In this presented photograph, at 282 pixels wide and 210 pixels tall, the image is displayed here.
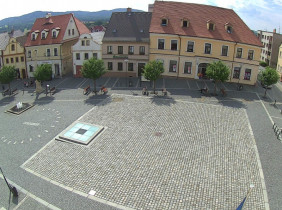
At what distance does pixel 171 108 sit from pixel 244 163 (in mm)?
13971

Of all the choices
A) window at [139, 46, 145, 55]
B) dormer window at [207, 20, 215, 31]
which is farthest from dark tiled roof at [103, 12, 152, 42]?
dormer window at [207, 20, 215, 31]

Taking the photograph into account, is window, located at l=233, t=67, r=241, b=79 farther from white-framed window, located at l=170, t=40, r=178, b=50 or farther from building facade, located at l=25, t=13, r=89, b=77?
building facade, located at l=25, t=13, r=89, b=77

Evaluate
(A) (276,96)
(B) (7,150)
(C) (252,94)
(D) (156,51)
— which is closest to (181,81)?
(D) (156,51)

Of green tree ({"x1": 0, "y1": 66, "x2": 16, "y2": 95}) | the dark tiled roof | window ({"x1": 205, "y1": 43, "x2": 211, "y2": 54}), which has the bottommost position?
green tree ({"x1": 0, "y1": 66, "x2": 16, "y2": 95})

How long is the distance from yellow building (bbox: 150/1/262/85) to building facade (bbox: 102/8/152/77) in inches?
106

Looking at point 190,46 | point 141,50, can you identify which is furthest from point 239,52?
point 141,50

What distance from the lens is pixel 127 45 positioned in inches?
2010

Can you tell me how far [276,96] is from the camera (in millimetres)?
43781

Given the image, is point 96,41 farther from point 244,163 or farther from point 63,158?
point 244,163

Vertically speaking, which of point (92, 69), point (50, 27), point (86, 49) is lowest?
point (92, 69)

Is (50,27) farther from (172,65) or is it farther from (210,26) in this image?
(210,26)

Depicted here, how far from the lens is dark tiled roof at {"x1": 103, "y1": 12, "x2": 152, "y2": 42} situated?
5119cm

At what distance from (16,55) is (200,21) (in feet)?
127

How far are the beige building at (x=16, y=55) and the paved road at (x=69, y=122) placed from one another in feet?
14.4
